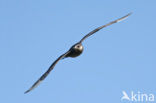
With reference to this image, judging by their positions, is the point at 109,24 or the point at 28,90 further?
the point at 109,24

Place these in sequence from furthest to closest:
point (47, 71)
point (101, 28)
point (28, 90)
→ 1. point (101, 28)
2. point (47, 71)
3. point (28, 90)

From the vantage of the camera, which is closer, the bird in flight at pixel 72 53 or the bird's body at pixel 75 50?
the bird in flight at pixel 72 53

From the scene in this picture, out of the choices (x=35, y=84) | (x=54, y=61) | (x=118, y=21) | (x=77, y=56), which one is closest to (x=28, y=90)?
(x=35, y=84)

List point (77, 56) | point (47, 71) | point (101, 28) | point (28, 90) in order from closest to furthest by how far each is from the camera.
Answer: point (28, 90) < point (47, 71) < point (77, 56) < point (101, 28)

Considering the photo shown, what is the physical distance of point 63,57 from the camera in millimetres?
19797

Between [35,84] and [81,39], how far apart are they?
3317mm

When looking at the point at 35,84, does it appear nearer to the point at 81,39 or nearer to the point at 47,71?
the point at 47,71

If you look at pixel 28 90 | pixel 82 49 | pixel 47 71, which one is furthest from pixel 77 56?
pixel 28 90

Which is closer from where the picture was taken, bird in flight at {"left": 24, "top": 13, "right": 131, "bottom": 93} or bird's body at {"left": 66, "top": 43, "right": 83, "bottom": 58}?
bird in flight at {"left": 24, "top": 13, "right": 131, "bottom": 93}

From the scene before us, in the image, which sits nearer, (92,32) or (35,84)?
(35,84)

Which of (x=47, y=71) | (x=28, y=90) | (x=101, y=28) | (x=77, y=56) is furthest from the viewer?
(x=101, y=28)

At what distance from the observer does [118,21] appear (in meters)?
22.7

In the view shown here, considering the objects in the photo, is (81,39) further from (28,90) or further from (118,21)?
(28,90)

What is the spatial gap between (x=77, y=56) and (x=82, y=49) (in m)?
0.35
